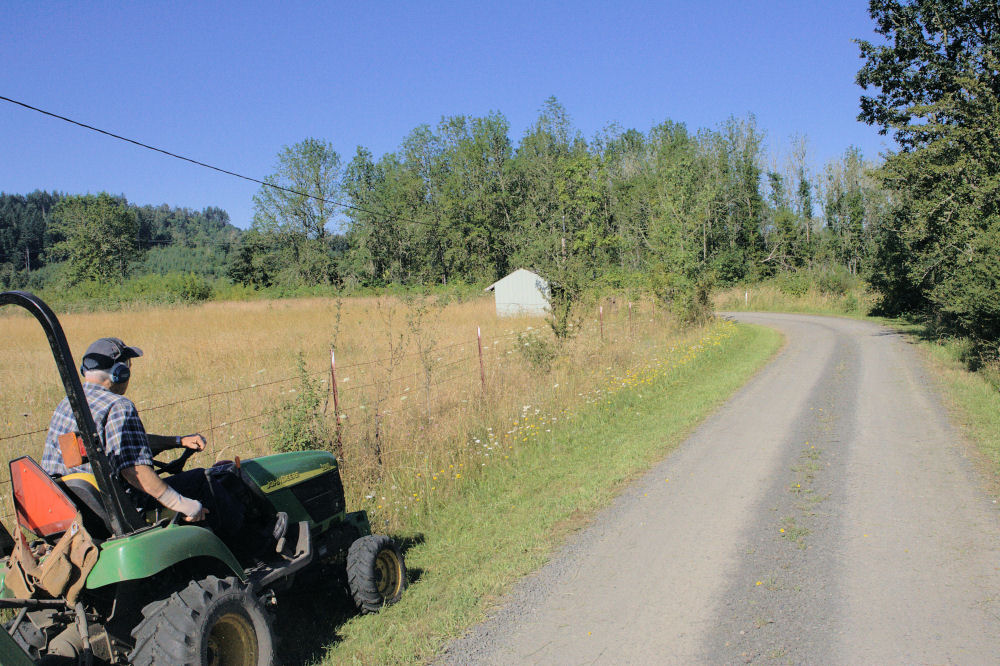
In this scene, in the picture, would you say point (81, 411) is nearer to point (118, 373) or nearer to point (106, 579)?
point (118, 373)

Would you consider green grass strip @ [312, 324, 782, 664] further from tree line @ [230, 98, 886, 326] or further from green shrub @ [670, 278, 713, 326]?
tree line @ [230, 98, 886, 326]

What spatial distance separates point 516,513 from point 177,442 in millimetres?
3561

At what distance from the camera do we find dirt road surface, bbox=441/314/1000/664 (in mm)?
4129

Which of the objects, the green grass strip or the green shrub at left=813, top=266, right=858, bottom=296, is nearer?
the green grass strip

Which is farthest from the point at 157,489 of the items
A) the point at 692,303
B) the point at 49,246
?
the point at 49,246

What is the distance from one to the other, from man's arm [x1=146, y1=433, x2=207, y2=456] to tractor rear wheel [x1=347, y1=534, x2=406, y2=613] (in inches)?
52.8

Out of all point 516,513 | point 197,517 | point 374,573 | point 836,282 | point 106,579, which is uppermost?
point 836,282

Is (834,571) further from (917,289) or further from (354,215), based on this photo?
(354,215)

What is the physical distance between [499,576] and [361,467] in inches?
116

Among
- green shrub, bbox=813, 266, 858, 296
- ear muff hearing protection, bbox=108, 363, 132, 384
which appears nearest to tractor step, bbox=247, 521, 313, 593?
ear muff hearing protection, bbox=108, 363, 132, 384

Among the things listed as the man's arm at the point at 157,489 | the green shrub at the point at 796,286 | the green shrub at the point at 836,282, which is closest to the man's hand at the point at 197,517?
the man's arm at the point at 157,489

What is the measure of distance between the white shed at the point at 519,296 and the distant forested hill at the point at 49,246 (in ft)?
165

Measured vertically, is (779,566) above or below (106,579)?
below

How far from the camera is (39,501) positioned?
337cm
